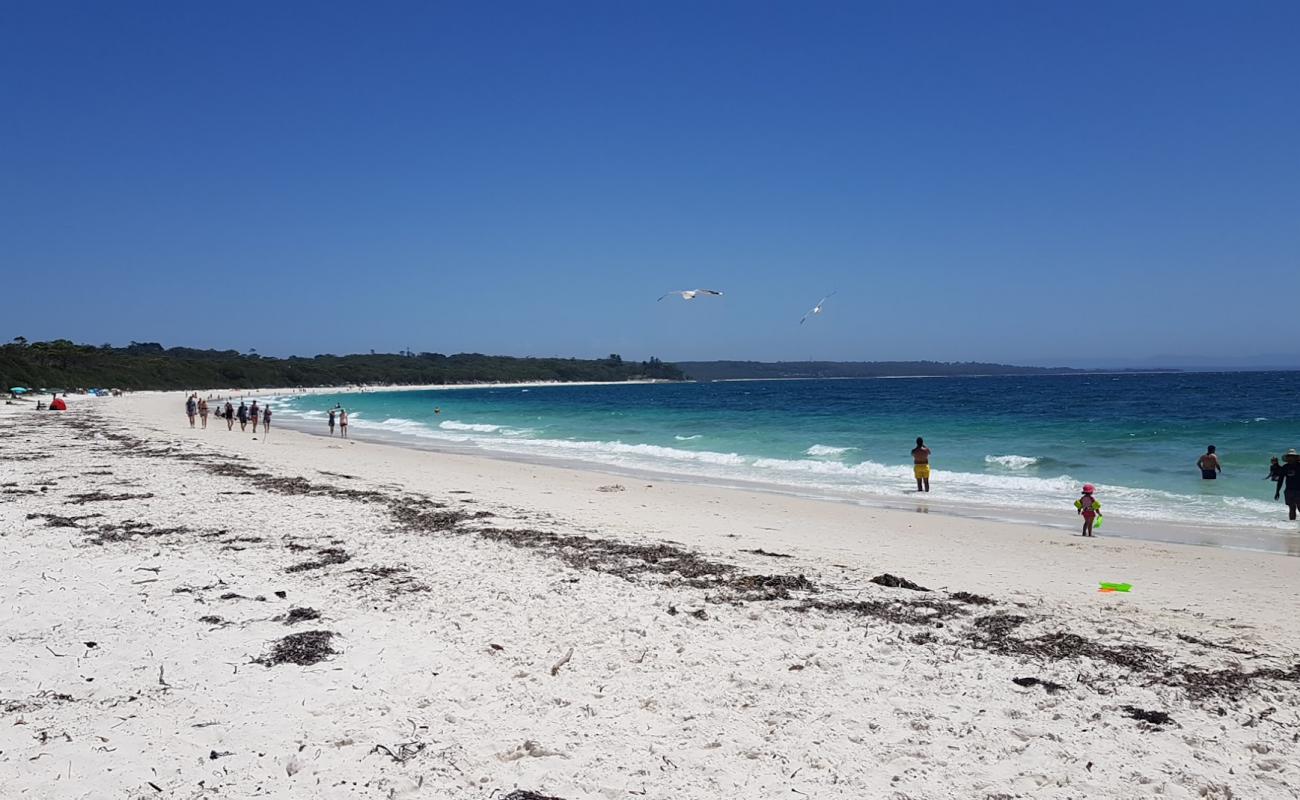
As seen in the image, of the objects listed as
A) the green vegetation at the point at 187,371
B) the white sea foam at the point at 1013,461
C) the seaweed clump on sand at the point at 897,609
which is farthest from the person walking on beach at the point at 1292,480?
the green vegetation at the point at 187,371

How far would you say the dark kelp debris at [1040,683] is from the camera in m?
4.81

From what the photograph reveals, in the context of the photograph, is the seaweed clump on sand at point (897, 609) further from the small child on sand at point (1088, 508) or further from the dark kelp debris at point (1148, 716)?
the small child on sand at point (1088, 508)

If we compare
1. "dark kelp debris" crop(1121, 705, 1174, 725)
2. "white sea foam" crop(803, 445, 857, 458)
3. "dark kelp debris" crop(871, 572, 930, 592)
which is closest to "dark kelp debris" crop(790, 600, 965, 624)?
"dark kelp debris" crop(871, 572, 930, 592)

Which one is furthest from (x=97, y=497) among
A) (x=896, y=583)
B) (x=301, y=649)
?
(x=896, y=583)

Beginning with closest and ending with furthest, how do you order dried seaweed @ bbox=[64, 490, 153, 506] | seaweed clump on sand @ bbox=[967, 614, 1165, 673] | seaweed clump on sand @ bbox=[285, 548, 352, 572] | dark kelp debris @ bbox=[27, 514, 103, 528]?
seaweed clump on sand @ bbox=[967, 614, 1165, 673] → seaweed clump on sand @ bbox=[285, 548, 352, 572] → dark kelp debris @ bbox=[27, 514, 103, 528] → dried seaweed @ bbox=[64, 490, 153, 506]

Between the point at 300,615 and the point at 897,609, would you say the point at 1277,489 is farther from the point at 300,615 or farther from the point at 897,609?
the point at 300,615

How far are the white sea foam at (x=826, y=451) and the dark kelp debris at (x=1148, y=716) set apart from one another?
2000cm

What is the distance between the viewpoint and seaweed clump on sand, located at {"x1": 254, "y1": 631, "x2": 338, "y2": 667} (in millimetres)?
5082

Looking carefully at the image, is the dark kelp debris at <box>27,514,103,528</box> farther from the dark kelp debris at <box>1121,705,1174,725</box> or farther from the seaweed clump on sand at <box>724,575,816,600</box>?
the dark kelp debris at <box>1121,705,1174,725</box>

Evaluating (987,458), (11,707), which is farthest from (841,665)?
(987,458)

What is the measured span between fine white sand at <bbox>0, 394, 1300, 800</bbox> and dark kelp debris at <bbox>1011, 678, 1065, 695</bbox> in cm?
6

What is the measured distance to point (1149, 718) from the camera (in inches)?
173

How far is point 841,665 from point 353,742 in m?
3.05

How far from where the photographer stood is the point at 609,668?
16.8ft
